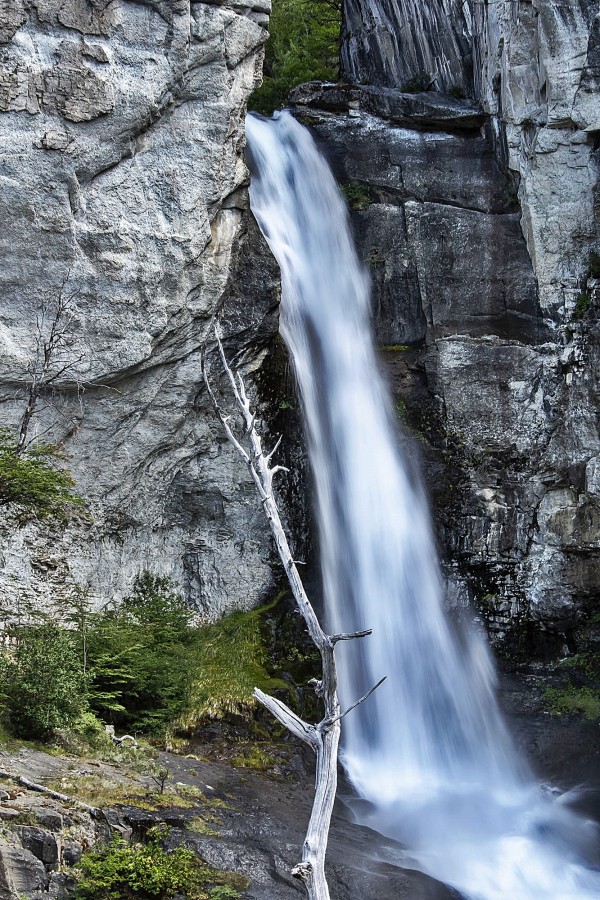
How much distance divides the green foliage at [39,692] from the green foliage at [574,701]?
700 cm

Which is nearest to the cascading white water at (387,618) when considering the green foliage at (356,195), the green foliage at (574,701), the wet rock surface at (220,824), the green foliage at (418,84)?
the green foliage at (356,195)

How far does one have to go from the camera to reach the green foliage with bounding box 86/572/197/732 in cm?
1078

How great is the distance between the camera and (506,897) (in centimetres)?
851

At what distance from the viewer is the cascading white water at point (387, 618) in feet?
31.9

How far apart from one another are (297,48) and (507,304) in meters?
10.3

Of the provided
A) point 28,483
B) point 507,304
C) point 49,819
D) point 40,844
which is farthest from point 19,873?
point 507,304

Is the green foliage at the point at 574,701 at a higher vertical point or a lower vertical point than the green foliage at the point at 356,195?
lower

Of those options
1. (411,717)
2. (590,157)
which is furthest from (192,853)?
(590,157)

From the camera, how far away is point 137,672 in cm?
1105

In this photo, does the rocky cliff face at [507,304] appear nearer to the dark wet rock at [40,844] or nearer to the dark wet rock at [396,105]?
the dark wet rock at [396,105]

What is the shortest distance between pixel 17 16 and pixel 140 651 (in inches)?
330

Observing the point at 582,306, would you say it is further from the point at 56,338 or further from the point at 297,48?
the point at 297,48

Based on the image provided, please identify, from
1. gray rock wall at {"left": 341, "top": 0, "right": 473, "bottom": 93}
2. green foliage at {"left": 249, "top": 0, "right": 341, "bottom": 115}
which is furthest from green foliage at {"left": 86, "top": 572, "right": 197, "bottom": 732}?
green foliage at {"left": 249, "top": 0, "right": 341, "bottom": 115}

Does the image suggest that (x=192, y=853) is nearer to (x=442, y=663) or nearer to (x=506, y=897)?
(x=506, y=897)
